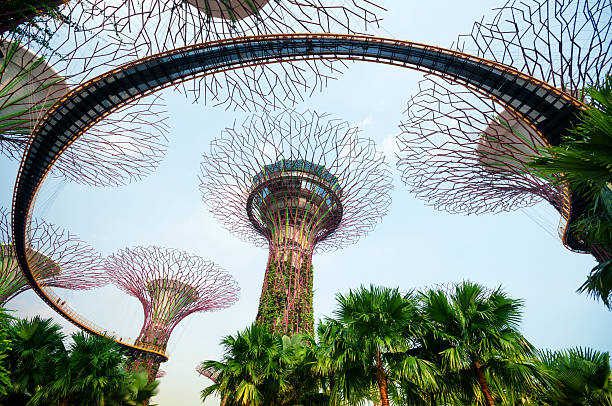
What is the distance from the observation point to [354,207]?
952 inches

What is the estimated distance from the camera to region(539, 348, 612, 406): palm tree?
289 inches

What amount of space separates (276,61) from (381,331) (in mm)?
9555

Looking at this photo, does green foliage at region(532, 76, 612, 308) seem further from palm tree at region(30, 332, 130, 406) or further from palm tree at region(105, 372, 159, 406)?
palm tree at region(105, 372, 159, 406)

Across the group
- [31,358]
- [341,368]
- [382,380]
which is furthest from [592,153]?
[31,358]

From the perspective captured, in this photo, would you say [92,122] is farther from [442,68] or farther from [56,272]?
[56,272]

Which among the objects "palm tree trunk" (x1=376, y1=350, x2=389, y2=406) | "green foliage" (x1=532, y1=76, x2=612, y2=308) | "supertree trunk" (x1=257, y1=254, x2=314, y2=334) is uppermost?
"supertree trunk" (x1=257, y1=254, x2=314, y2=334)

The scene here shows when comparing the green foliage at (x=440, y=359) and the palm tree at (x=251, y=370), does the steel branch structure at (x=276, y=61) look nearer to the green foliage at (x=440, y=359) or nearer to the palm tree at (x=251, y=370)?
the green foliage at (x=440, y=359)

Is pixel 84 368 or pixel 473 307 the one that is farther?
pixel 84 368

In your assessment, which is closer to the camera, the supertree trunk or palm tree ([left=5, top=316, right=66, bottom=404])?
palm tree ([left=5, top=316, right=66, bottom=404])

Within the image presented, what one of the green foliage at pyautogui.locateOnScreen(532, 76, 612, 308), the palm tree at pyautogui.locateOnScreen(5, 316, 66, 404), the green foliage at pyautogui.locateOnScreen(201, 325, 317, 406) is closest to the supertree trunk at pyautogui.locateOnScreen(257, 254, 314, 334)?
the green foliage at pyautogui.locateOnScreen(201, 325, 317, 406)

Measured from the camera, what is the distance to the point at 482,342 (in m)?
7.19

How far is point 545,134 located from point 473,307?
847 cm

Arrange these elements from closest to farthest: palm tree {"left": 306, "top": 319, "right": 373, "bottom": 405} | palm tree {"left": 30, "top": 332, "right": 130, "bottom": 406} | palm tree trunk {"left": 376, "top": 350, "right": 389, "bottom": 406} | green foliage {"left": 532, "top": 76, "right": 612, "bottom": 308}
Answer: green foliage {"left": 532, "top": 76, "right": 612, "bottom": 308}
palm tree trunk {"left": 376, "top": 350, "right": 389, "bottom": 406}
palm tree {"left": 306, "top": 319, "right": 373, "bottom": 405}
palm tree {"left": 30, "top": 332, "right": 130, "bottom": 406}

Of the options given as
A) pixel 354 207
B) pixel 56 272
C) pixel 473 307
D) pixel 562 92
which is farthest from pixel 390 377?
pixel 56 272
